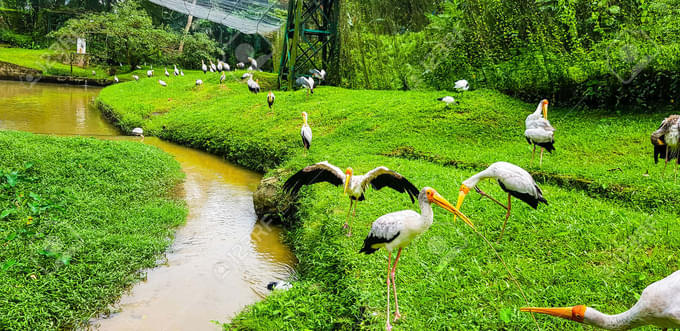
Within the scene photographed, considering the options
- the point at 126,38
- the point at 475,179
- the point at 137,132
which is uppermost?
the point at 126,38

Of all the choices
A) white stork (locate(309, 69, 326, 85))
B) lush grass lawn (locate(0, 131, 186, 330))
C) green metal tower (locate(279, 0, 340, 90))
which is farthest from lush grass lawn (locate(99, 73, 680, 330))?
green metal tower (locate(279, 0, 340, 90))

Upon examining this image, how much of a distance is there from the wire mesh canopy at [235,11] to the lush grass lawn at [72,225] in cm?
838

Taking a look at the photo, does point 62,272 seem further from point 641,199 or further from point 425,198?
point 641,199

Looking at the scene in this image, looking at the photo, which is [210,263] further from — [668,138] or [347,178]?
[668,138]

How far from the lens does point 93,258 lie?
177 inches

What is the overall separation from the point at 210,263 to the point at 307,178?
5.95ft

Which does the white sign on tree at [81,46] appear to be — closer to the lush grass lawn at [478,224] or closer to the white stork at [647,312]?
the lush grass lawn at [478,224]

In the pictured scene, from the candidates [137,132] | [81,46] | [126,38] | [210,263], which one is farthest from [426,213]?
[81,46]

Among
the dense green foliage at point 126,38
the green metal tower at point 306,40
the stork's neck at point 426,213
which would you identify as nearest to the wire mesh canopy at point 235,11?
the green metal tower at point 306,40

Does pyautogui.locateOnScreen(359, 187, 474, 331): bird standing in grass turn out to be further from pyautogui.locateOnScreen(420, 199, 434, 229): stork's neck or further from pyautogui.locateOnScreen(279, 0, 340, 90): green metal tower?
pyautogui.locateOnScreen(279, 0, 340, 90): green metal tower

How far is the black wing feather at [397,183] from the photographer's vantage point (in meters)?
3.72

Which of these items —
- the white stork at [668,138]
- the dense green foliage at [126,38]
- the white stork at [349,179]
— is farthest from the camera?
the dense green foliage at [126,38]

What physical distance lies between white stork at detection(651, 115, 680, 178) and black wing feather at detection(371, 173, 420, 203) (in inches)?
125

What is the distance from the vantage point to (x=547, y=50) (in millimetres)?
9500
